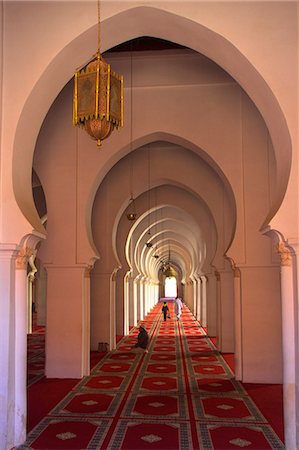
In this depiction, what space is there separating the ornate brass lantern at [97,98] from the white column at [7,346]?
4.90ft

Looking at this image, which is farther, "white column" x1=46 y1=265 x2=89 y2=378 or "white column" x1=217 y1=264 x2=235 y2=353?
"white column" x1=217 y1=264 x2=235 y2=353

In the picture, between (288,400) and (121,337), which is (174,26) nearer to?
(288,400)

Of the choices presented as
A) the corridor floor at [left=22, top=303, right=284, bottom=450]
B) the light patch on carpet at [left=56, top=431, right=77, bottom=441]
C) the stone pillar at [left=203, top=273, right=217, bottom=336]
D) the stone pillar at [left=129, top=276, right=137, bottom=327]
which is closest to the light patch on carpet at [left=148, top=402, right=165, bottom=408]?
the corridor floor at [left=22, top=303, right=284, bottom=450]

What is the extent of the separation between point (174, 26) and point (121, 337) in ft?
34.2

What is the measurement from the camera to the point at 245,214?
812 centimetres

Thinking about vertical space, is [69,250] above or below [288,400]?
above

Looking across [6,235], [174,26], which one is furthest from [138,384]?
[174,26]

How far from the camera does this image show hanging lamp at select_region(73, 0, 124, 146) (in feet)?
15.4

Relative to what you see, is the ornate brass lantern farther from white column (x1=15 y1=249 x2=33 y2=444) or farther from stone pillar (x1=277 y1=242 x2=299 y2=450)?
stone pillar (x1=277 y1=242 x2=299 y2=450)

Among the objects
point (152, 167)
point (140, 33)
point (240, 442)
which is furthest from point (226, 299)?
point (140, 33)

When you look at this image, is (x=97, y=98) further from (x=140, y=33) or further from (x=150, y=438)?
(x=150, y=438)

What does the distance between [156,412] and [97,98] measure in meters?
4.04

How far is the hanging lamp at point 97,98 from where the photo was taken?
469cm

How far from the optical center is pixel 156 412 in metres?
6.43
